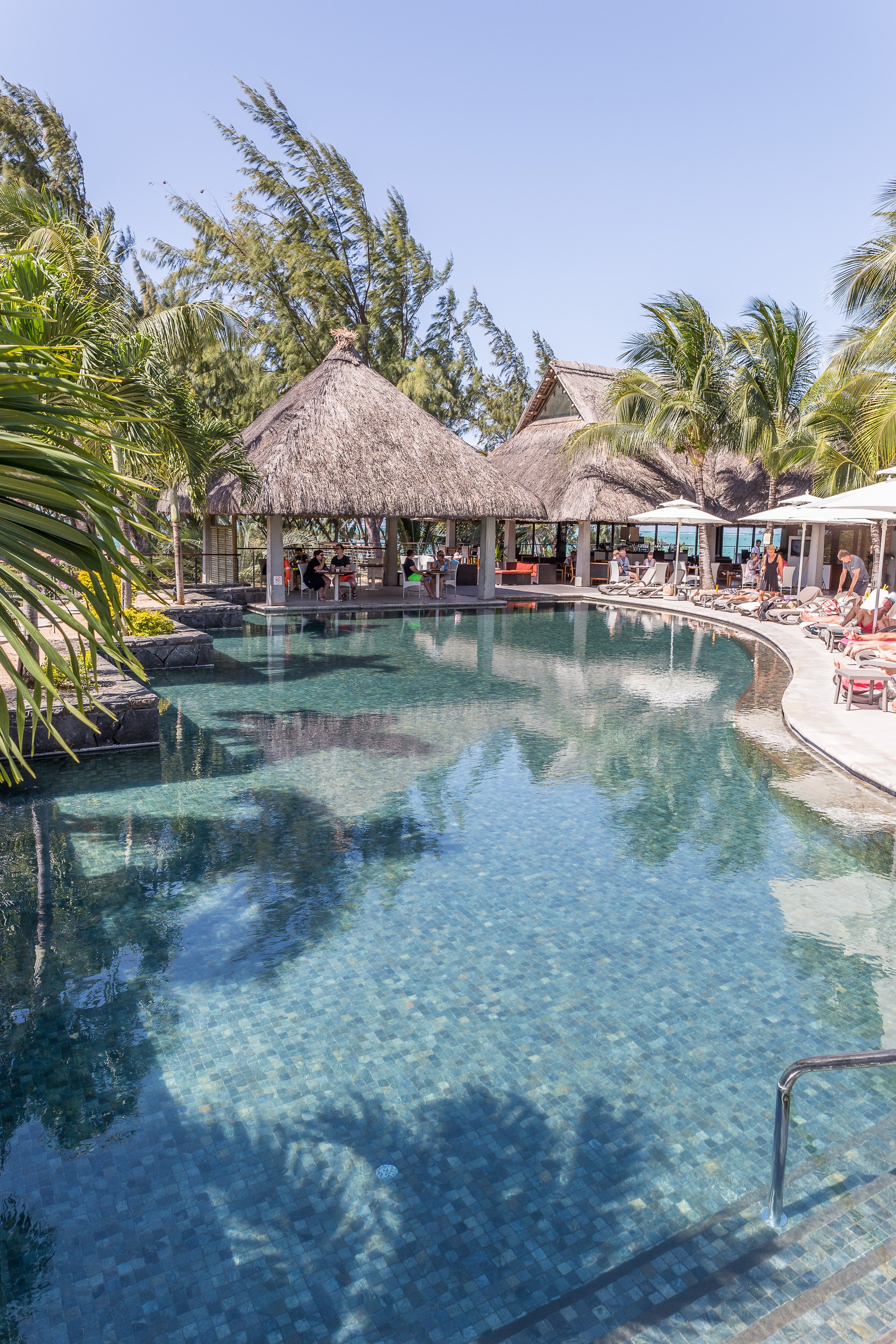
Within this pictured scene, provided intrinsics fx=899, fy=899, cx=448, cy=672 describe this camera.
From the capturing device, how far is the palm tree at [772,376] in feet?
70.9

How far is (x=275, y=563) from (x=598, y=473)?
1008 cm

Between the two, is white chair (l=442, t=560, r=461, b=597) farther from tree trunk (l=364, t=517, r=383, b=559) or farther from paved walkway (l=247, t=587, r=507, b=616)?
tree trunk (l=364, t=517, r=383, b=559)

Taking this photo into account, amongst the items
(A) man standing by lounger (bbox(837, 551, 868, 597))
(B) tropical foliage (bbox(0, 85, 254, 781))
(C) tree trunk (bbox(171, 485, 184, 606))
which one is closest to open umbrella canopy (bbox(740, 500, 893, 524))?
(A) man standing by lounger (bbox(837, 551, 868, 597))

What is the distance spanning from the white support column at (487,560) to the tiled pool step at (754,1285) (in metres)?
18.8

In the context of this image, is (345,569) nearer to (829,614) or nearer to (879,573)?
(829,614)

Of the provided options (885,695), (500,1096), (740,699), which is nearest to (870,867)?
(500,1096)

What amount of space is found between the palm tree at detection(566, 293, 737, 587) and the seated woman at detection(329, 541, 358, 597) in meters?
7.44

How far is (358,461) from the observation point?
1948 centimetres

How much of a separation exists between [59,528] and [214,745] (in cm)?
706

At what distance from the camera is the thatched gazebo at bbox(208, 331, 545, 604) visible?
1853cm

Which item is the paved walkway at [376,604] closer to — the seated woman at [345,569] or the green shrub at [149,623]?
the seated woman at [345,569]

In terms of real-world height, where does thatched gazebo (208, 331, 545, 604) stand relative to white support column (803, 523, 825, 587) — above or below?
above

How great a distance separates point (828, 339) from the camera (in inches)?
813

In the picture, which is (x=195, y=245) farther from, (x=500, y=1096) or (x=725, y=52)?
(x=500, y=1096)
